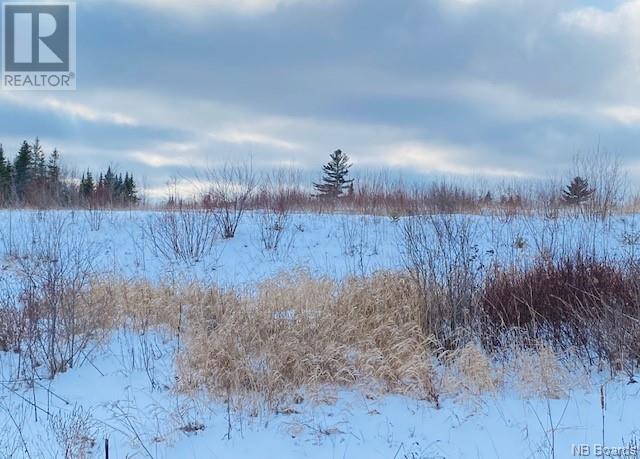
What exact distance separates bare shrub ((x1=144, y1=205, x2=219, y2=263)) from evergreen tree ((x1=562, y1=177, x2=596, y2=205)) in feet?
30.0

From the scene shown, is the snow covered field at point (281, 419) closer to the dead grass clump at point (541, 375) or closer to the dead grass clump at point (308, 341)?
the dead grass clump at point (541, 375)

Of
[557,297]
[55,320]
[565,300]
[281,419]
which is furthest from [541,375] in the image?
[55,320]

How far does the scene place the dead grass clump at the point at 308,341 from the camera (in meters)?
5.30

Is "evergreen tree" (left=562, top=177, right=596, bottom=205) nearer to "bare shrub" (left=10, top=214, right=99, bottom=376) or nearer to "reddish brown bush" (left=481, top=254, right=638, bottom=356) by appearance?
"reddish brown bush" (left=481, top=254, right=638, bottom=356)

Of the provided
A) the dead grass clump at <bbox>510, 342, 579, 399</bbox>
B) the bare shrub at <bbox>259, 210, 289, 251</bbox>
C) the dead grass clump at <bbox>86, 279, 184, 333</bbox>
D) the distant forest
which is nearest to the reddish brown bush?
the dead grass clump at <bbox>510, 342, 579, 399</bbox>

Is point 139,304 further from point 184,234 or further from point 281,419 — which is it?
point 184,234

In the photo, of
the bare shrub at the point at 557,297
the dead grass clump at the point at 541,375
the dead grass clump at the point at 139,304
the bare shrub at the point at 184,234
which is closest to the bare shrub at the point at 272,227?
the bare shrub at the point at 184,234

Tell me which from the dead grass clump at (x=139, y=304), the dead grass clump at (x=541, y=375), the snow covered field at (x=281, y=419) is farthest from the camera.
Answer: the dead grass clump at (x=139, y=304)

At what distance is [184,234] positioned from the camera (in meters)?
12.1

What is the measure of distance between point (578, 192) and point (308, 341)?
34.8 feet

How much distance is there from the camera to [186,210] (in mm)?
13305

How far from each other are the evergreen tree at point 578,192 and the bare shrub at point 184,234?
30.0ft

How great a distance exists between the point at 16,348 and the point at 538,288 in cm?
641

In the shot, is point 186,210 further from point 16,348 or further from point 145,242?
point 16,348
